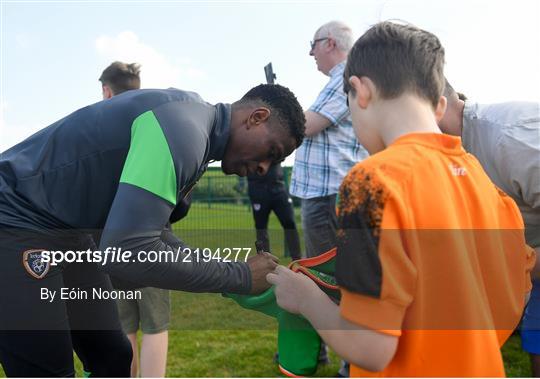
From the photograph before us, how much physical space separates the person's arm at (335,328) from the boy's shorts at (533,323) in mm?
1248

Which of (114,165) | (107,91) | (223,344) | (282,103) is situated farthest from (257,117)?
(223,344)

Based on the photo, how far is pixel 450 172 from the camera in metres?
1.16

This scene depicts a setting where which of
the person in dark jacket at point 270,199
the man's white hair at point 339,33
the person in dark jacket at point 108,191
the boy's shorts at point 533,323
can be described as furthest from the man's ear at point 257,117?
the person in dark jacket at point 270,199

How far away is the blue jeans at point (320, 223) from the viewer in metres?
3.48

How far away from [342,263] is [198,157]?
27.6 inches

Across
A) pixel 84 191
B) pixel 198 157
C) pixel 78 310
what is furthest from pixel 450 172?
pixel 78 310

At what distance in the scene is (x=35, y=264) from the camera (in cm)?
174

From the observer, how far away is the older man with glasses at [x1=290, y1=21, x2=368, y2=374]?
347cm

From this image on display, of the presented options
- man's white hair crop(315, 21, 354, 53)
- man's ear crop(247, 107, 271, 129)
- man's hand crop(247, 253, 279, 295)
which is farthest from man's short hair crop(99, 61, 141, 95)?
man's hand crop(247, 253, 279, 295)

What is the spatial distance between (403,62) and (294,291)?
2.21 ft

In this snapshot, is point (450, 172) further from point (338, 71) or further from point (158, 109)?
point (338, 71)

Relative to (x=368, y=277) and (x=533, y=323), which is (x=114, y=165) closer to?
(x=368, y=277)

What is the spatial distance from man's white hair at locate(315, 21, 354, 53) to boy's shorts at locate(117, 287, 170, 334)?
2.16 metres

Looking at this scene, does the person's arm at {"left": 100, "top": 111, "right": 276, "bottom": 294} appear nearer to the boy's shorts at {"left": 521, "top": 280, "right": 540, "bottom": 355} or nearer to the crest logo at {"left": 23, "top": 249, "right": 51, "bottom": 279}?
the crest logo at {"left": 23, "top": 249, "right": 51, "bottom": 279}
